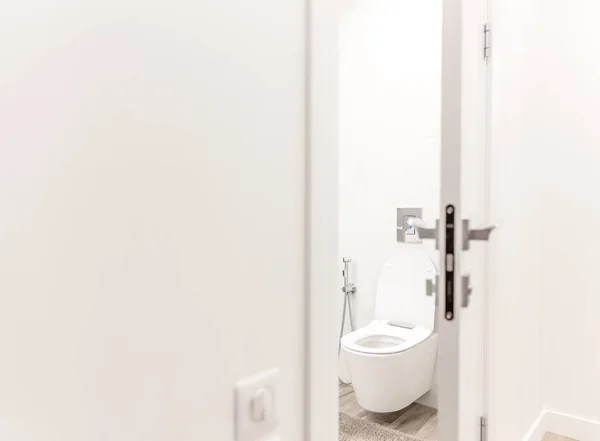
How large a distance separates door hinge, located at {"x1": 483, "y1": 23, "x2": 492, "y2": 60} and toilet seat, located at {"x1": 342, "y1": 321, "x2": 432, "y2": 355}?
1.33 m

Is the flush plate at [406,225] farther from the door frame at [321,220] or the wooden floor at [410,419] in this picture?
the door frame at [321,220]

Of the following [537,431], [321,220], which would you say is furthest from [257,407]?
[537,431]

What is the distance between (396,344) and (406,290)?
12.4 inches

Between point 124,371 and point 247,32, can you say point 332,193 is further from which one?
point 124,371

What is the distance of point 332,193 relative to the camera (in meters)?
0.73

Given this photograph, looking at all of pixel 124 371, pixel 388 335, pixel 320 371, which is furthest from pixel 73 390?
pixel 388 335

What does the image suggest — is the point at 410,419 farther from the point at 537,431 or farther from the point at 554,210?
the point at 554,210

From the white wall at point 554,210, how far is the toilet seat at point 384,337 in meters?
0.46

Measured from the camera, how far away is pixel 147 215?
480 mm

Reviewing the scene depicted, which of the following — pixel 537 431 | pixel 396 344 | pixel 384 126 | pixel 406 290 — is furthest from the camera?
pixel 384 126

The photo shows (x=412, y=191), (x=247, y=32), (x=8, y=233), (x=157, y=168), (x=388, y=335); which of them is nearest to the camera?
(x=8, y=233)

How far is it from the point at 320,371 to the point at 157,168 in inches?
16.7

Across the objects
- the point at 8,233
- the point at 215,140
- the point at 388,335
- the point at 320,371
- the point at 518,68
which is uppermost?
the point at 518,68

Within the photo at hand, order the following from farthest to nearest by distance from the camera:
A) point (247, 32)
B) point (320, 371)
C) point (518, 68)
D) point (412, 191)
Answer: point (412, 191) → point (518, 68) → point (320, 371) → point (247, 32)
